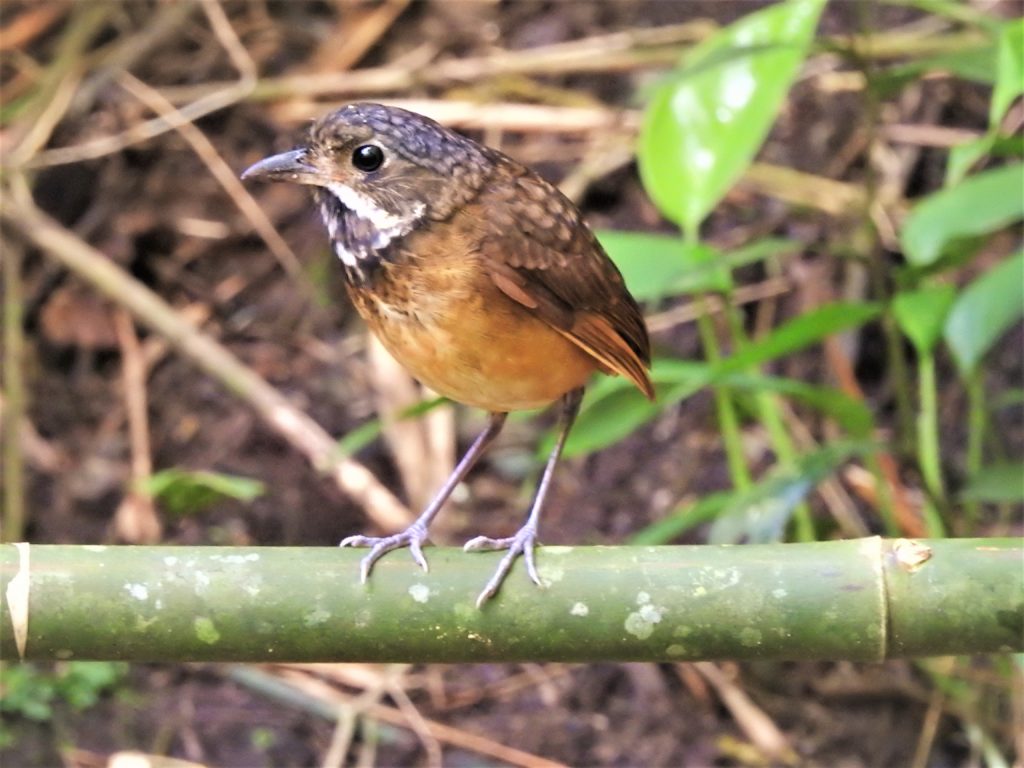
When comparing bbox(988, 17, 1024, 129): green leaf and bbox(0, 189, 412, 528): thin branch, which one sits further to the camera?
bbox(0, 189, 412, 528): thin branch

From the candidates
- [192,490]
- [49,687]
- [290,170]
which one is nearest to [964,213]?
[290,170]

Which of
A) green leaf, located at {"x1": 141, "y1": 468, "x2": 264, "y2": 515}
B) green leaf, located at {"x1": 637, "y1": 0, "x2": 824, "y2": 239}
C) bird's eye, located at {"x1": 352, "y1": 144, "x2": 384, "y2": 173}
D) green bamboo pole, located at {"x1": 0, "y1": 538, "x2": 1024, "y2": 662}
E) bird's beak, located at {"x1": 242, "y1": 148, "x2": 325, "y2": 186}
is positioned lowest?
green bamboo pole, located at {"x1": 0, "y1": 538, "x2": 1024, "y2": 662}

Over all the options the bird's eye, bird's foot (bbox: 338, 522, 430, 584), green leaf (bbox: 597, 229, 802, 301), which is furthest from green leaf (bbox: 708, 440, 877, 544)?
the bird's eye

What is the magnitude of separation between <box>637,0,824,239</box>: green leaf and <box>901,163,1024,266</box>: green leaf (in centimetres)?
38

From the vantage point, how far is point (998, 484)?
2.99m

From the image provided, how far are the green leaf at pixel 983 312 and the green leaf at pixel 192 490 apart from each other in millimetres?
1615

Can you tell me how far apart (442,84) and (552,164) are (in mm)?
533

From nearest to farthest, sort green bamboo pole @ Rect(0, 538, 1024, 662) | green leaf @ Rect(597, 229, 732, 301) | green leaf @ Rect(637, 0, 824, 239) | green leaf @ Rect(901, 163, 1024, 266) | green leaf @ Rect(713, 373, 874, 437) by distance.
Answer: green bamboo pole @ Rect(0, 538, 1024, 662) → green leaf @ Rect(901, 163, 1024, 266) → green leaf @ Rect(597, 229, 732, 301) → green leaf @ Rect(637, 0, 824, 239) → green leaf @ Rect(713, 373, 874, 437)

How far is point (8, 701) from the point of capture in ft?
11.3

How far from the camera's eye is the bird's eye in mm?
2123

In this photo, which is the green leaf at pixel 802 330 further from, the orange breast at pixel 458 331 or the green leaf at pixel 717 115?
the orange breast at pixel 458 331

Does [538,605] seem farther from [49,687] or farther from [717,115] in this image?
[49,687]

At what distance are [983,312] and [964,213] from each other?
0.67 ft

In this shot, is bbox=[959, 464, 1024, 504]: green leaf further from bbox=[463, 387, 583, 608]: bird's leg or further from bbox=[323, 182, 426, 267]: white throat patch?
bbox=[323, 182, 426, 267]: white throat patch
